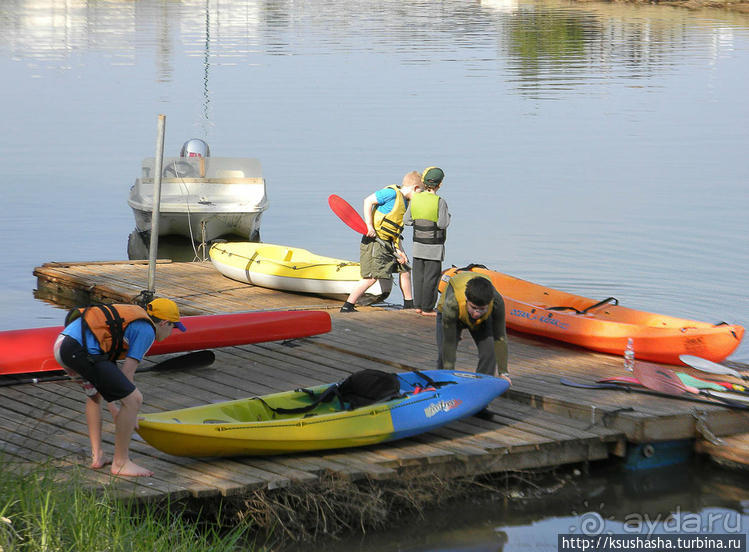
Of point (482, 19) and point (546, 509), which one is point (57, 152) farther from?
point (482, 19)

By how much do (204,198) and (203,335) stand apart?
337 inches

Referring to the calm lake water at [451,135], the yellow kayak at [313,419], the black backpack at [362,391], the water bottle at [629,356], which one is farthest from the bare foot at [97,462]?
the calm lake water at [451,135]

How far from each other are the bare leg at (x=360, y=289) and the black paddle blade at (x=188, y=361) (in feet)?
8.72

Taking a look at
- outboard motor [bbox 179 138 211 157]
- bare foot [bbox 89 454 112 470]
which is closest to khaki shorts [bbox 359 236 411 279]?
bare foot [bbox 89 454 112 470]

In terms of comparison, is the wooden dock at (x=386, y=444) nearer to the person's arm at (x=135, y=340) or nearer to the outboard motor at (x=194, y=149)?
the person's arm at (x=135, y=340)

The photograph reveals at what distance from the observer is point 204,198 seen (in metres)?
18.4

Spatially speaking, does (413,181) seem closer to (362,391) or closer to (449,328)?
(449,328)

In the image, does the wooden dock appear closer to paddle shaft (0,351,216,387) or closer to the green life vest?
paddle shaft (0,351,216,387)

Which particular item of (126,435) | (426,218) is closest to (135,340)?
(126,435)

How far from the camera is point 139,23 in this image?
61469 mm

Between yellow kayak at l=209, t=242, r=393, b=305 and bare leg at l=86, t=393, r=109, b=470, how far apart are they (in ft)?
19.5

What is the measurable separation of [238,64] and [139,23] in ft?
65.8

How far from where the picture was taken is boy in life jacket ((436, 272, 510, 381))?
7.74m

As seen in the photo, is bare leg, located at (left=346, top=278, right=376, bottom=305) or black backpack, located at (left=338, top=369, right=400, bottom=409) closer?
black backpack, located at (left=338, top=369, right=400, bottom=409)
